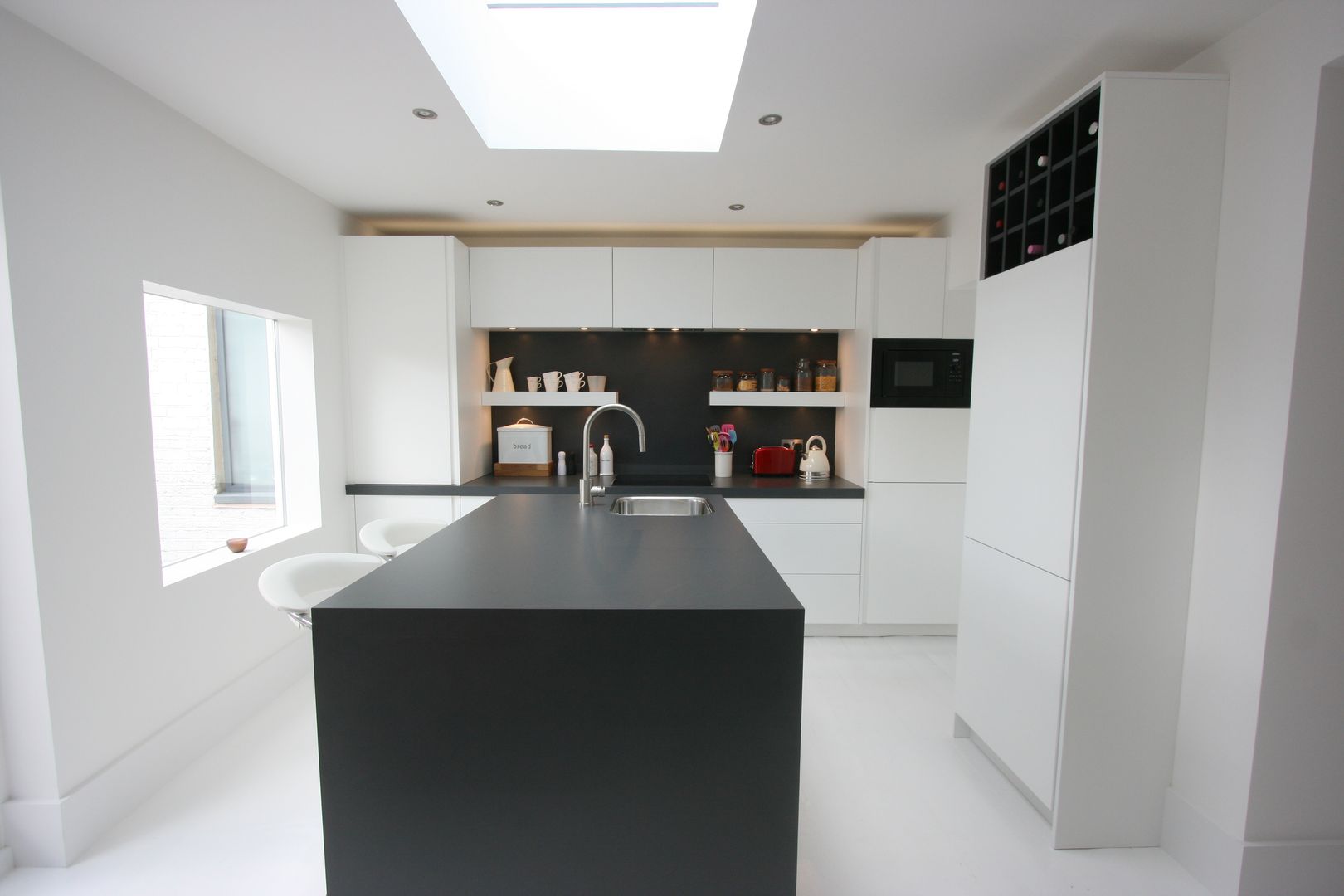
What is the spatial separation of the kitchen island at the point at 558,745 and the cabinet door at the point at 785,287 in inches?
103

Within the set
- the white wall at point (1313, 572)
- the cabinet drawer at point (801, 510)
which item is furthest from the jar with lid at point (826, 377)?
the white wall at point (1313, 572)

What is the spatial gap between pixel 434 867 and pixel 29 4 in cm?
247

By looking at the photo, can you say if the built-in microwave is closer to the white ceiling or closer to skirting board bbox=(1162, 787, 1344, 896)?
the white ceiling

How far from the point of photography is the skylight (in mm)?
2279

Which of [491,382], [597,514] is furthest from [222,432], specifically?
[597,514]

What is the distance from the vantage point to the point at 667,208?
10.9 ft

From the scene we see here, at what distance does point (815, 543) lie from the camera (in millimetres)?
3480

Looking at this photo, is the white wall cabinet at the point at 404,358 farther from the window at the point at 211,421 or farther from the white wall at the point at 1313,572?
the white wall at the point at 1313,572

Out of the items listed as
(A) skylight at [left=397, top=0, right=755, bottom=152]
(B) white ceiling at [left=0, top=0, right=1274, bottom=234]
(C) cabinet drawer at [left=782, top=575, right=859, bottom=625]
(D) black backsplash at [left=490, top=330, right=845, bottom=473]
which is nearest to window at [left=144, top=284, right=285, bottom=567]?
(B) white ceiling at [left=0, top=0, right=1274, bottom=234]

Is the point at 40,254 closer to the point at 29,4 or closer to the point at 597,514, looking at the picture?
the point at 29,4

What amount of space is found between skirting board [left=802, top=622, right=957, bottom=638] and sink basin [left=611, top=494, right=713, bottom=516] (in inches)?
55.5

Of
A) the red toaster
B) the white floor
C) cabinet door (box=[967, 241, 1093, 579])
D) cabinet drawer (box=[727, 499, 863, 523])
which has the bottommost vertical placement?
the white floor

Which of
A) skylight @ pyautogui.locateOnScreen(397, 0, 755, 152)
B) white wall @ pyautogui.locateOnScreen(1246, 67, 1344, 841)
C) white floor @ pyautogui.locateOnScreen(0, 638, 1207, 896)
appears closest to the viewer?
white wall @ pyautogui.locateOnScreen(1246, 67, 1344, 841)

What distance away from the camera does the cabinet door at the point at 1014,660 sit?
189 cm
